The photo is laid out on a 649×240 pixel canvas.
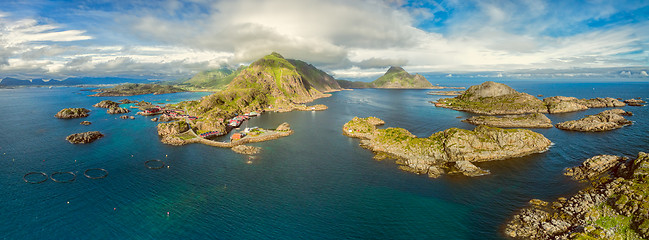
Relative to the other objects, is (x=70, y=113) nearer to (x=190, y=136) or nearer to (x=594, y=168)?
(x=190, y=136)

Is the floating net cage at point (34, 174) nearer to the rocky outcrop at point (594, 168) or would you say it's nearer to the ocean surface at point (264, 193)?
the ocean surface at point (264, 193)

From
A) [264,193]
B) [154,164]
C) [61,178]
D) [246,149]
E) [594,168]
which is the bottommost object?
[264,193]

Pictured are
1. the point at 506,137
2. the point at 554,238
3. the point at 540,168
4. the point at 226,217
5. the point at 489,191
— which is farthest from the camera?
the point at 506,137

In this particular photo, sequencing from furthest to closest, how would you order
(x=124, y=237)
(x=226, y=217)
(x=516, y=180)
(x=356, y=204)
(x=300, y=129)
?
(x=300, y=129) < (x=516, y=180) < (x=356, y=204) < (x=226, y=217) < (x=124, y=237)

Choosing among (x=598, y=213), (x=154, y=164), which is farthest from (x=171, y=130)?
(x=598, y=213)

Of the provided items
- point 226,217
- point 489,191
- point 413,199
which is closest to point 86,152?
point 226,217

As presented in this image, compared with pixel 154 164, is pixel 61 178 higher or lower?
lower

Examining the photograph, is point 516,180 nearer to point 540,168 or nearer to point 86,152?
point 540,168
